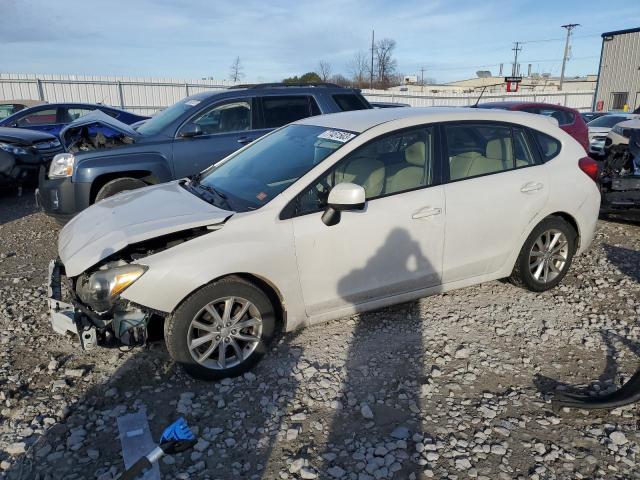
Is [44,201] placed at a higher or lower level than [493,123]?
lower

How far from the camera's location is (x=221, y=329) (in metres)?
3.24

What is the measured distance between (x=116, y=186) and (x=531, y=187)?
4.59 meters

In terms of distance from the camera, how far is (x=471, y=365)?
352 centimetres

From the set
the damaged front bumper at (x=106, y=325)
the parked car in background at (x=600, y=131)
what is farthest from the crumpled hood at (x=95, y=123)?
the parked car in background at (x=600, y=131)

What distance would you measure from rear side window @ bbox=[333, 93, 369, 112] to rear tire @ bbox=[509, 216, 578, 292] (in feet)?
12.2

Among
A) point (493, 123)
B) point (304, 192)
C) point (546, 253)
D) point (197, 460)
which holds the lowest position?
point (197, 460)

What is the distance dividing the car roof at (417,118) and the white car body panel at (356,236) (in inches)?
0.4

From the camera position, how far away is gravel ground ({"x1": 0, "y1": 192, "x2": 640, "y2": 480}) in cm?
262

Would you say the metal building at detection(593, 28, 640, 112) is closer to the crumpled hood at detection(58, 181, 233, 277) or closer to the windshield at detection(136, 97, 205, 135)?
the windshield at detection(136, 97, 205, 135)

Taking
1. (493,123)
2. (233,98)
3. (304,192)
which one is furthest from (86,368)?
(233,98)

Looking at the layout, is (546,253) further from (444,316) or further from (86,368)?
(86,368)

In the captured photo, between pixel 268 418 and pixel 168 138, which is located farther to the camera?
pixel 168 138

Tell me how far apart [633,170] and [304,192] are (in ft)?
19.1

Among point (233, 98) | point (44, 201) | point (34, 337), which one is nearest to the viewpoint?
point (34, 337)
